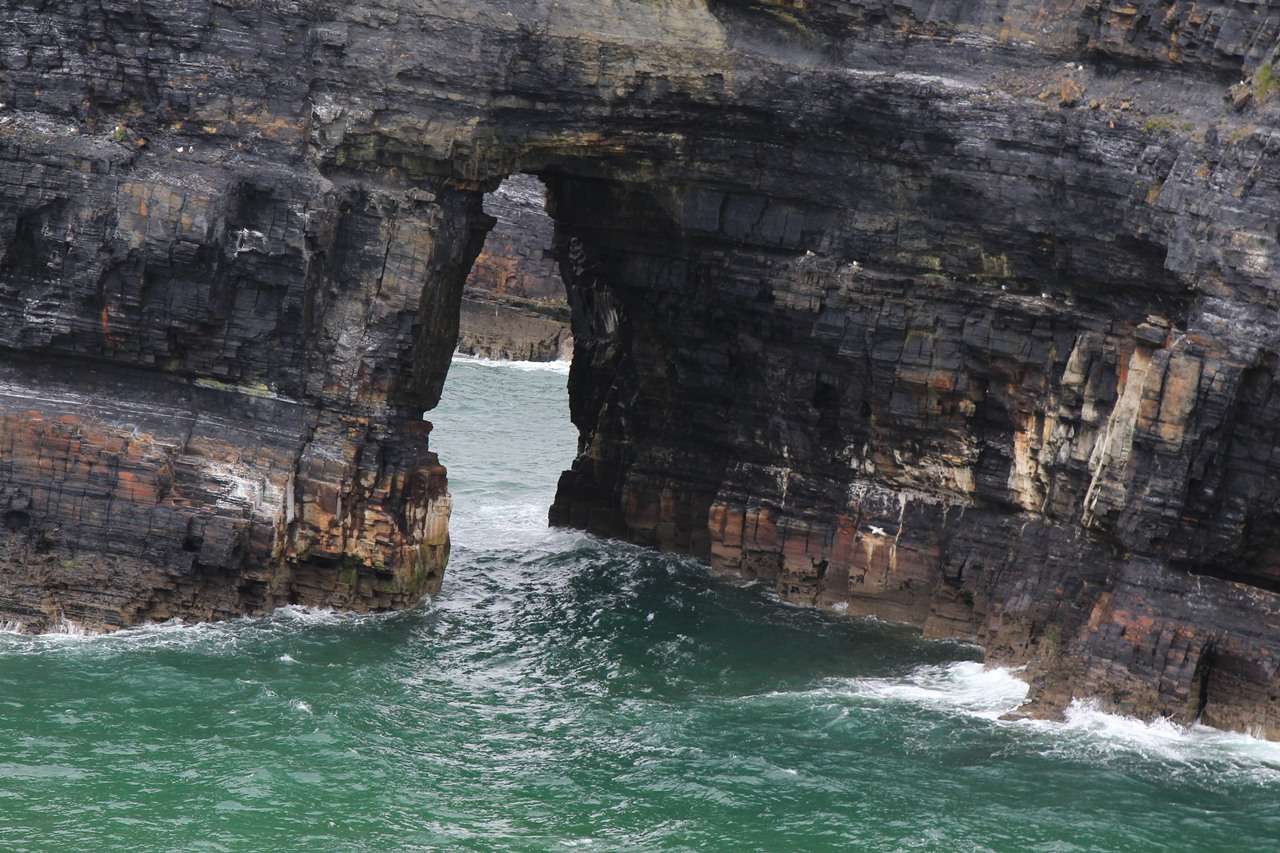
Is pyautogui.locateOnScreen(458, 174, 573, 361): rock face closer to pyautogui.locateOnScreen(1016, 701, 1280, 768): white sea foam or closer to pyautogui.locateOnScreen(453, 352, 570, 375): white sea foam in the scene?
pyautogui.locateOnScreen(453, 352, 570, 375): white sea foam

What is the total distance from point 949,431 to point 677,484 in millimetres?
9709

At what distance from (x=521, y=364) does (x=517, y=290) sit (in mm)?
4012

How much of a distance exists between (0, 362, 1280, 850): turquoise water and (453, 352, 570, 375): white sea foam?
148ft

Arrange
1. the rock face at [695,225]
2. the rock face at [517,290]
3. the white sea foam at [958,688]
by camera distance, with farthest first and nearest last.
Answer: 1. the rock face at [517,290]
2. the white sea foam at [958,688]
3. the rock face at [695,225]

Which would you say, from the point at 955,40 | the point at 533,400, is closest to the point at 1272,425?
the point at 955,40

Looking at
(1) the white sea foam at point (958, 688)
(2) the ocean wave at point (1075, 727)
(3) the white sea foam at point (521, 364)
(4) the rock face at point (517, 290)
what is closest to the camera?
(2) the ocean wave at point (1075, 727)

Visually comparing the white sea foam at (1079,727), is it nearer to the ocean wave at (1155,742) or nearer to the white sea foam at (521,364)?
the ocean wave at (1155,742)

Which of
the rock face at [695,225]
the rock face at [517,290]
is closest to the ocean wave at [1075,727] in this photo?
the rock face at [695,225]

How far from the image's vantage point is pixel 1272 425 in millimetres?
39469

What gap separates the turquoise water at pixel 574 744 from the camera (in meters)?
33.9

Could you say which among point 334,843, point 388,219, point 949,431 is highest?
point 388,219

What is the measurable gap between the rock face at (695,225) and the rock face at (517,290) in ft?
152

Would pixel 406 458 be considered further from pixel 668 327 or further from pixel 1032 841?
pixel 1032 841

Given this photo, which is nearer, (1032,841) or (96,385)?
(1032,841)
